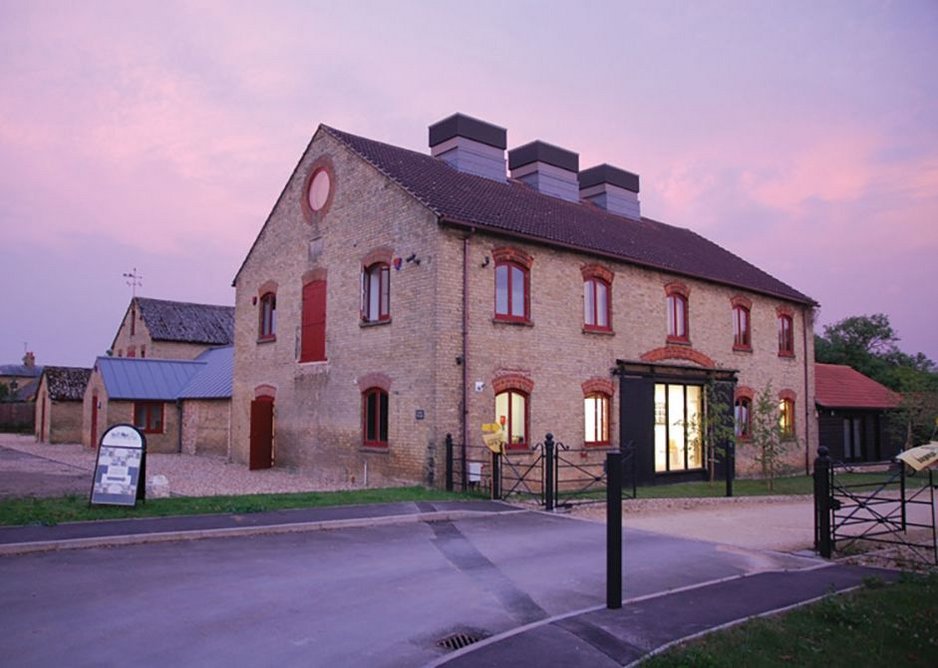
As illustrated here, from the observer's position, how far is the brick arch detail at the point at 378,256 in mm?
18750

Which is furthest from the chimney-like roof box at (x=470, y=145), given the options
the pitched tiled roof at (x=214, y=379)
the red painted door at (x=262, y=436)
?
the pitched tiled roof at (x=214, y=379)

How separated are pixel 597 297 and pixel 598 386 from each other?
→ 2.42 m

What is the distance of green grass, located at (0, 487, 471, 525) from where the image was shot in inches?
451

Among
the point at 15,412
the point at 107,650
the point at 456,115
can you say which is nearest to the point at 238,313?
the point at 456,115

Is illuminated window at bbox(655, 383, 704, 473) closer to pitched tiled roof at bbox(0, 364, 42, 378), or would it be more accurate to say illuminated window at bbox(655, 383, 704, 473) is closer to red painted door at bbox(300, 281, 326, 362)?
red painted door at bbox(300, 281, 326, 362)

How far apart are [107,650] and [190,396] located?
1038 inches

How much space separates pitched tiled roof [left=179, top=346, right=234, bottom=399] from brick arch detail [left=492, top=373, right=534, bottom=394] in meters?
14.4

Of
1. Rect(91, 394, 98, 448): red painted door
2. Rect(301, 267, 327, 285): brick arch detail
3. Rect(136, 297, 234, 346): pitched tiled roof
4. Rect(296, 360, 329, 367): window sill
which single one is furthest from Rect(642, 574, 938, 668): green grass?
Rect(136, 297, 234, 346): pitched tiled roof

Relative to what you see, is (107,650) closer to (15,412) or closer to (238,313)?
(238,313)

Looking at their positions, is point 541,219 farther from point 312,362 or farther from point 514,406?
point 312,362

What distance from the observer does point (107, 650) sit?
6.02m

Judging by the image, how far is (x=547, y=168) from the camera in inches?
1032

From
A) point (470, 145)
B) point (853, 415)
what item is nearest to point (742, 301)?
point (853, 415)

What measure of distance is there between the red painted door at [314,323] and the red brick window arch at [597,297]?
23.4ft
